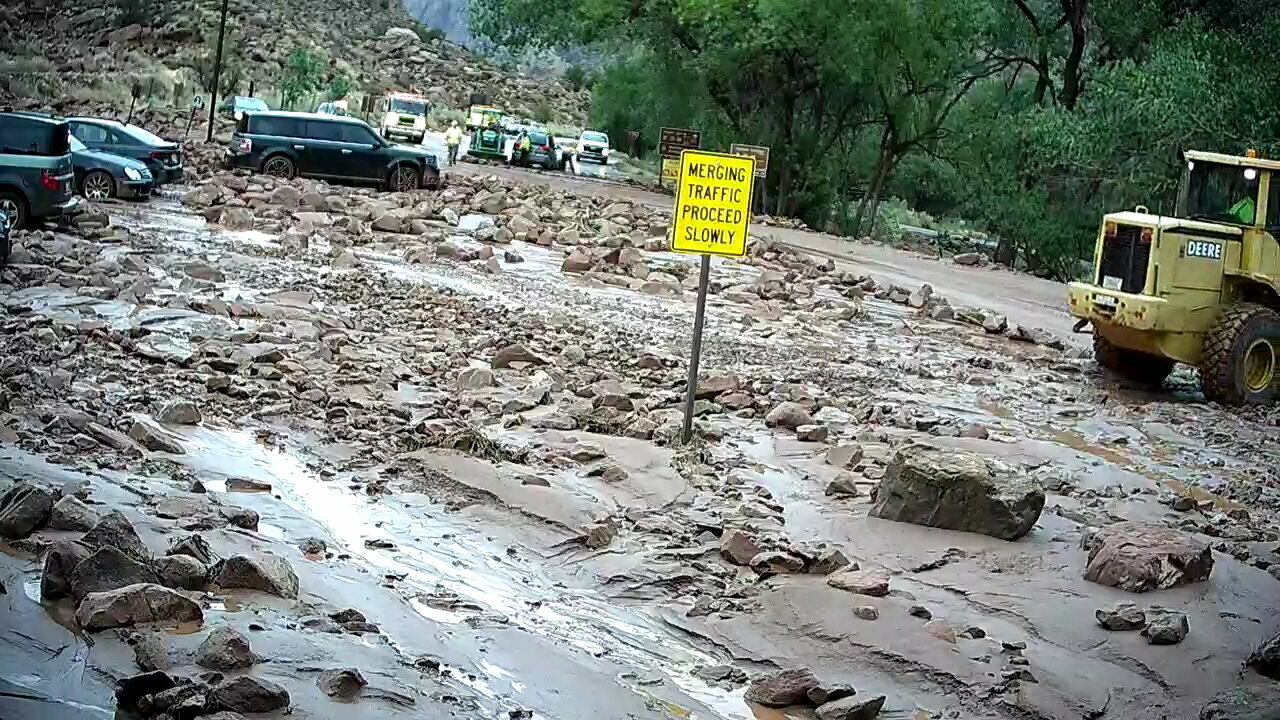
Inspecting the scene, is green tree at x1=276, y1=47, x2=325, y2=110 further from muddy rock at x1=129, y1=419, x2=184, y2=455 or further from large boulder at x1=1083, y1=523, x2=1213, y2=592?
large boulder at x1=1083, y1=523, x2=1213, y2=592

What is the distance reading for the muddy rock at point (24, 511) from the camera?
7477 millimetres

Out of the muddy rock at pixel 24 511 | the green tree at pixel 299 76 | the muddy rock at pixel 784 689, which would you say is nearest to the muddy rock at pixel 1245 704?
the muddy rock at pixel 784 689

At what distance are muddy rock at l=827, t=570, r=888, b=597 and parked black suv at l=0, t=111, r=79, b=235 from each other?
14.8 metres

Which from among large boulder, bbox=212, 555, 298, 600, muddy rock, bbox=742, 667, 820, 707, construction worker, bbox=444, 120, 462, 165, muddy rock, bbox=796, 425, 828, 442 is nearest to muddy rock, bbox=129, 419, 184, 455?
large boulder, bbox=212, 555, 298, 600

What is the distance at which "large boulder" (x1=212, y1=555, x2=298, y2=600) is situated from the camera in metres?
7.31

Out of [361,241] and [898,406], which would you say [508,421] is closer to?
[898,406]

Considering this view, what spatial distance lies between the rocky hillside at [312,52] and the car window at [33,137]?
1.61 feet

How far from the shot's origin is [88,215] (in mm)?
22578

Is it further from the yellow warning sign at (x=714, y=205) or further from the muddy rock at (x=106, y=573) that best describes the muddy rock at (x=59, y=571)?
the yellow warning sign at (x=714, y=205)

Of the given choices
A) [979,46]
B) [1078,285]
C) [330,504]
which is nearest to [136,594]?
[330,504]

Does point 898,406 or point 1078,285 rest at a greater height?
point 1078,285

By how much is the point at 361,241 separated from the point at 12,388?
13990 mm

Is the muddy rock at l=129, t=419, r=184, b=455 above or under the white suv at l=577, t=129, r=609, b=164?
under

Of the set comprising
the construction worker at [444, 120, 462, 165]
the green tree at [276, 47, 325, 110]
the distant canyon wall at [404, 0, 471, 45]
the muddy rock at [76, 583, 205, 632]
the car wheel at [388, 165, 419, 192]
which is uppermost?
the distant canyon wall at [404, 0, 471, 45]
